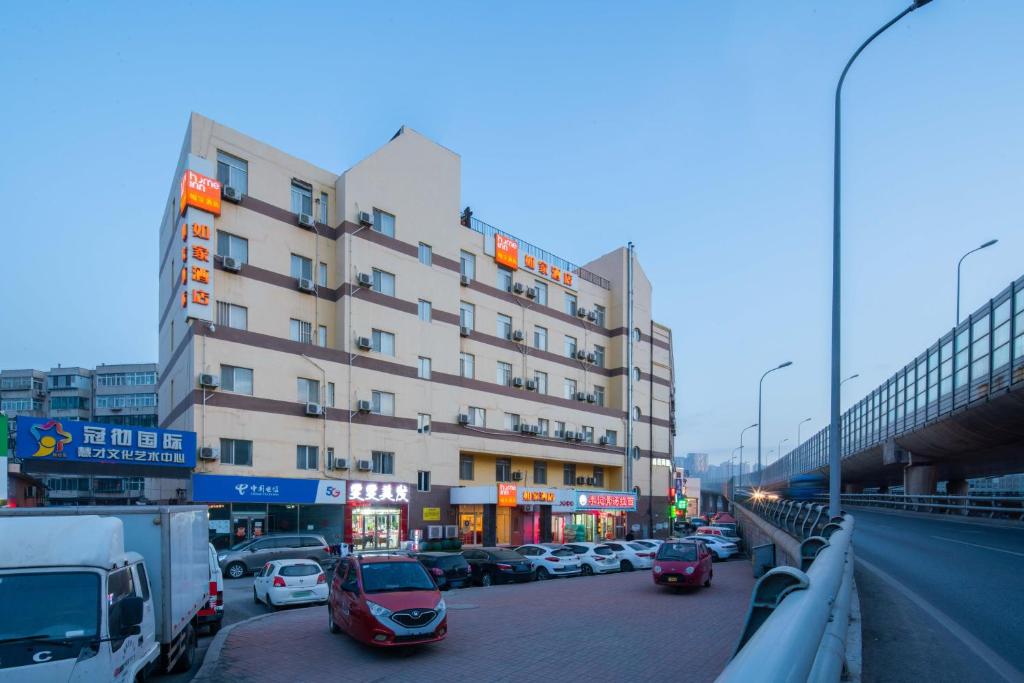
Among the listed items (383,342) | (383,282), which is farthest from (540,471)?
(383,282)

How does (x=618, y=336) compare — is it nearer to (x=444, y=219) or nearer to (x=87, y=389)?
(x=444, y=219)

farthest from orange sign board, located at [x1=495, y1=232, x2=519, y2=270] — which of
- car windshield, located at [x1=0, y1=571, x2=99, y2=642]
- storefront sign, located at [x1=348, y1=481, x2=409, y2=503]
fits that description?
car windshield, located at [x1=0, y1=571, x2=99, y2=642]

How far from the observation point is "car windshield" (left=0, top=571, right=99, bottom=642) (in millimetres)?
6605

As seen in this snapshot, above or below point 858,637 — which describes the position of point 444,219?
above

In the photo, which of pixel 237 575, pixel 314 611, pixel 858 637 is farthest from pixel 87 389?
pixel 858 637

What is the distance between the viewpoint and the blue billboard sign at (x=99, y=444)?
24.7 meters

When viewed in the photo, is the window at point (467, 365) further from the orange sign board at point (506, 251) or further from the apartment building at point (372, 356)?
the orange sign board at point (506, 251)

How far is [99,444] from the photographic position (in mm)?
26109

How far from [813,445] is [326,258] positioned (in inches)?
2638

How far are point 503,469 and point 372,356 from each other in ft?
46.9

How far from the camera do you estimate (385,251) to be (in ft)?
123

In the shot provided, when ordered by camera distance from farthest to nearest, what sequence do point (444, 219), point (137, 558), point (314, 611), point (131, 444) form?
point (444, 219), point (131, 444), point (314, 611), point (137, 558)

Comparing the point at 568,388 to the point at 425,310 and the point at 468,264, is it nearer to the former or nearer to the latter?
the point at 468,264

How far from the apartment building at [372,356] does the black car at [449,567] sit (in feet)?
36.9
